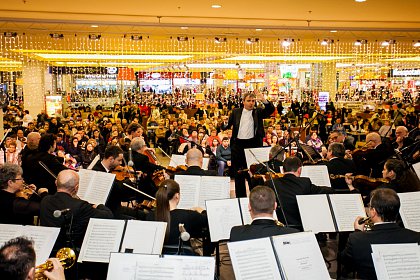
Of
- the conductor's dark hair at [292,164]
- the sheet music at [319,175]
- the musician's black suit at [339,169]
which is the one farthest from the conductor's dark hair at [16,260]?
the musician's black suit at [339,169]

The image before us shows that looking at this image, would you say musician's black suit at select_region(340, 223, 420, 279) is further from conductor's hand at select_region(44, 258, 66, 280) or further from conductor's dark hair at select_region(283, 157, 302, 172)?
conductor's hand at select_region(44, 258, 66, 280)

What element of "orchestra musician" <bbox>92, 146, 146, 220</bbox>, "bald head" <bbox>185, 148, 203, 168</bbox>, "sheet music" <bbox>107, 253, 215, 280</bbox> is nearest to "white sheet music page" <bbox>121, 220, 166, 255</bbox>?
"sheet music" <bbox>107, 253, 215, 280</bbox>

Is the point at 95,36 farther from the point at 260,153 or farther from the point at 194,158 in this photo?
the point at 194,158

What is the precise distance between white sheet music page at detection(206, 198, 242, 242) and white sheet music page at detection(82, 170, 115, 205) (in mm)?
1275

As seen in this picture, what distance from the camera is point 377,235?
3850 mm

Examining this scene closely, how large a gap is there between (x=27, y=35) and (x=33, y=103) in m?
7.82

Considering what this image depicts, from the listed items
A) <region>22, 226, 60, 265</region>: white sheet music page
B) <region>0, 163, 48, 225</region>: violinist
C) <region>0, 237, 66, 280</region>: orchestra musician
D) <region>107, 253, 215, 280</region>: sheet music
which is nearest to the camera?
<region>0, 237, 66, 280</region>: orchestra musician

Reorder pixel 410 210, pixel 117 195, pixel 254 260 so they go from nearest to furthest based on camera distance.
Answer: pixel 254 260 < pixel 410 210 < pixel 117 195

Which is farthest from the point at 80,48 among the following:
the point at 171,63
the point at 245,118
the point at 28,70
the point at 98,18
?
the point at 245,118

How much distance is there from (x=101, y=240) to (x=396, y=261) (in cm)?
224

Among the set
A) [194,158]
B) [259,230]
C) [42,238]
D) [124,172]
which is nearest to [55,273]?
[42,238]

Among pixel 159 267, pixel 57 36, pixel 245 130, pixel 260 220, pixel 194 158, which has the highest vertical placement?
pixel 57 36

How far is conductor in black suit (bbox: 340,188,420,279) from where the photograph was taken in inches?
150

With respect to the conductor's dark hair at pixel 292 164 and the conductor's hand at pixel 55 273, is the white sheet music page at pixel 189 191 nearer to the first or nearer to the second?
the conductor's dark hair at pixel 292 164
